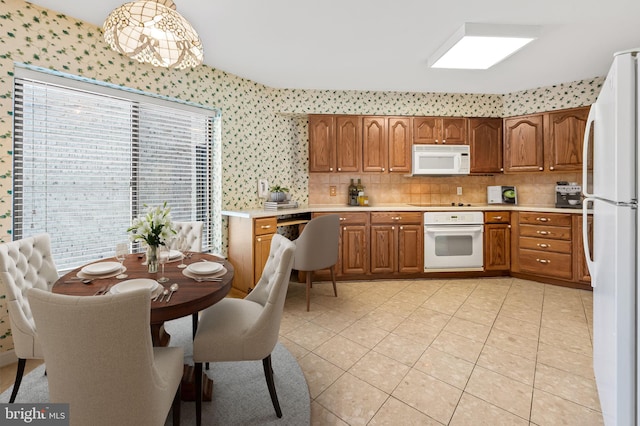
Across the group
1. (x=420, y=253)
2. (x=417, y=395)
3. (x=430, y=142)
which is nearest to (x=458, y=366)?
(x=417, y=395)

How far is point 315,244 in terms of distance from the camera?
299cm

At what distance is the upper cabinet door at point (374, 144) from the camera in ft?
13.5

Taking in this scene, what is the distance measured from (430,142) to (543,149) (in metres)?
1.44

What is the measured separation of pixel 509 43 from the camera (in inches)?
102

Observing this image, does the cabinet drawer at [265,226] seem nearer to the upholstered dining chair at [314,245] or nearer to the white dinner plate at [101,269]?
the upholstered dining chair at [314,245]

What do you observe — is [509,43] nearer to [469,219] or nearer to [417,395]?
[469,219]

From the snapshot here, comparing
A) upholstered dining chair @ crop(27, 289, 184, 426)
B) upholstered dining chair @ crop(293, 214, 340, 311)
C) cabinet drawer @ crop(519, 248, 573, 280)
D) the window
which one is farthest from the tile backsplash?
upholstered dining chair @ crop(27, 289, 184, 426)

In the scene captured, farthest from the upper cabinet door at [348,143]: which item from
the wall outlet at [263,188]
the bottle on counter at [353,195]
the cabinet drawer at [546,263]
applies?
the cabinet drawer at [546,263]

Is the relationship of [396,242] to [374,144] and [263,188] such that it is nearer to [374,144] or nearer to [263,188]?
[374,144]

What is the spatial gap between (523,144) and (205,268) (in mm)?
4369

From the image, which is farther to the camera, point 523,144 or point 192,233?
point 523,144

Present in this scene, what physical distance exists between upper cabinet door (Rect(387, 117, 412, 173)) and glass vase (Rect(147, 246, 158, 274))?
3.24 meters

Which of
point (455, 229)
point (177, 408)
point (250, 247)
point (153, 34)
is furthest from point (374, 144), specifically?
point (177, 408)

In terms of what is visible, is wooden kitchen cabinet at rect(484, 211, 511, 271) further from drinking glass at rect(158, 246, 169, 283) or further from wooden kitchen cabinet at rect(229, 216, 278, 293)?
drinking glass at rect(158, 246, 169, 283)
